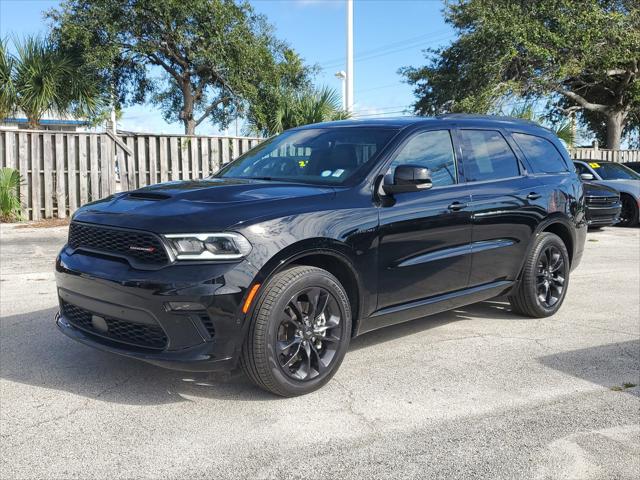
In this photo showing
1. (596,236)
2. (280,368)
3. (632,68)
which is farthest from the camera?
Answer: (632,68)

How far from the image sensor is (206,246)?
3.61 metres

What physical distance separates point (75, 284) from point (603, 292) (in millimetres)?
5807

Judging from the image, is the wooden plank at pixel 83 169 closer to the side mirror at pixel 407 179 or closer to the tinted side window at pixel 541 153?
the tinted side window at pixel 541 153

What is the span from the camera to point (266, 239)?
3.71 meters

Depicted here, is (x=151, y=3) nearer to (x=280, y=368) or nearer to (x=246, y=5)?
(x=246, y=5)

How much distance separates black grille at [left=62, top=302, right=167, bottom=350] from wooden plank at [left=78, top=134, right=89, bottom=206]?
9769mm

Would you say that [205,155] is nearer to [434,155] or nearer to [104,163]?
[104,163]

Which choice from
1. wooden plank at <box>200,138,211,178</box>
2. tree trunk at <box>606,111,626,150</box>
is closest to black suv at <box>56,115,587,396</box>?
wooden plank at <box>200,138,211,178</box>

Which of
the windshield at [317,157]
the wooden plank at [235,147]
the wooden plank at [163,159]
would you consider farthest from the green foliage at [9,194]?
the windshield at [317,157]

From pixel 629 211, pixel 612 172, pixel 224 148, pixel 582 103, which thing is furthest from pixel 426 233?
pixel 582 103

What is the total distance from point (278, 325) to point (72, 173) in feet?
35.2

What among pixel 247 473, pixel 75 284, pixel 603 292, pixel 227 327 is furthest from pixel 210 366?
pixel 603 292

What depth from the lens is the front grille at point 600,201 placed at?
12.9 metres

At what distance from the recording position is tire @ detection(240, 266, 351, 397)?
12.1 ft
